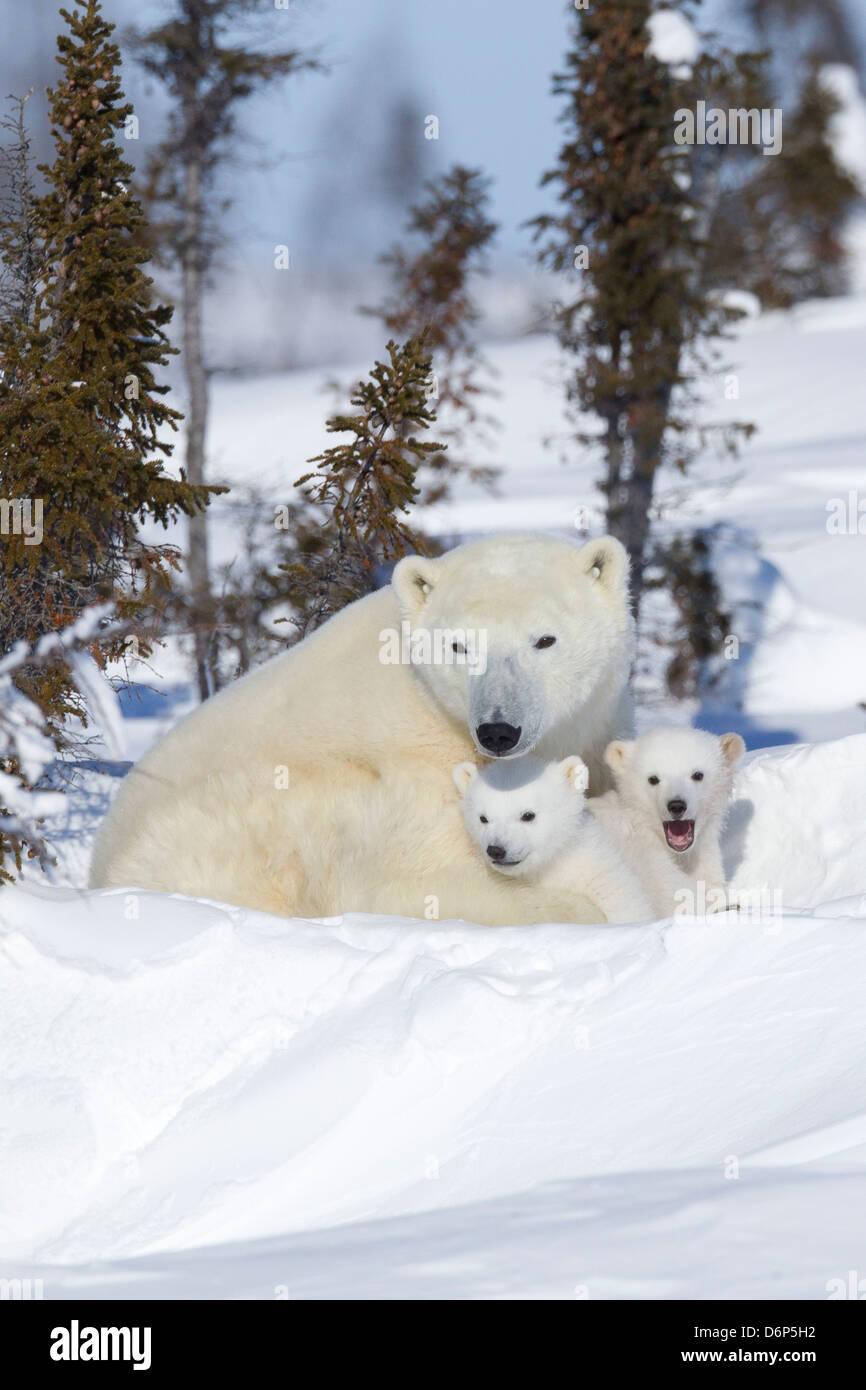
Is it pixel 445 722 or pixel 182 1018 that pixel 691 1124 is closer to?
pixel 182 1018

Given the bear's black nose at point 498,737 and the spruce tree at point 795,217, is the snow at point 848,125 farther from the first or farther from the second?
the bear's black nose at point 498,737

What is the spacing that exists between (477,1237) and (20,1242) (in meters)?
1.18

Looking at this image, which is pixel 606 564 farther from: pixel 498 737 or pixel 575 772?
pixel 498 737

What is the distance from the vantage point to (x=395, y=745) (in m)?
4.56

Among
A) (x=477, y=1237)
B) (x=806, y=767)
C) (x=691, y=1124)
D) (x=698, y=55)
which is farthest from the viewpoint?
(x=698, y=55)

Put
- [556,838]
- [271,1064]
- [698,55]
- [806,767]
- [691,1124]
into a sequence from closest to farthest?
[691,1124] < [271,1064] < [556,838] < [806,767] < [698,55]

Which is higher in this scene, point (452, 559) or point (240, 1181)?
point (452, 559)

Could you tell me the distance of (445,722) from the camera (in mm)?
4508

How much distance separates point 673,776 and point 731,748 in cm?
33

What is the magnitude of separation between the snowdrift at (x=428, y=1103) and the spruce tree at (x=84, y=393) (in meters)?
1.79

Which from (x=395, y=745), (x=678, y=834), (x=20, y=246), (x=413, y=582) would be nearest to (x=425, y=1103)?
(x=395, y=745)

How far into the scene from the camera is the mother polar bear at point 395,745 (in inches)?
169

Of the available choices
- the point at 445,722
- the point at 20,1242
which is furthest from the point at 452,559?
the point at 20,1242

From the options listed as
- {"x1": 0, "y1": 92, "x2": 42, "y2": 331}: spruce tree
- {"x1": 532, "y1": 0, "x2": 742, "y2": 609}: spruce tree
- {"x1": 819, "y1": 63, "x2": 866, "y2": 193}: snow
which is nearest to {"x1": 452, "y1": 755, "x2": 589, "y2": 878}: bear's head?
{"x1": 0, "y1": 92, "x2": 42, "y2": 331}: spruce tree
